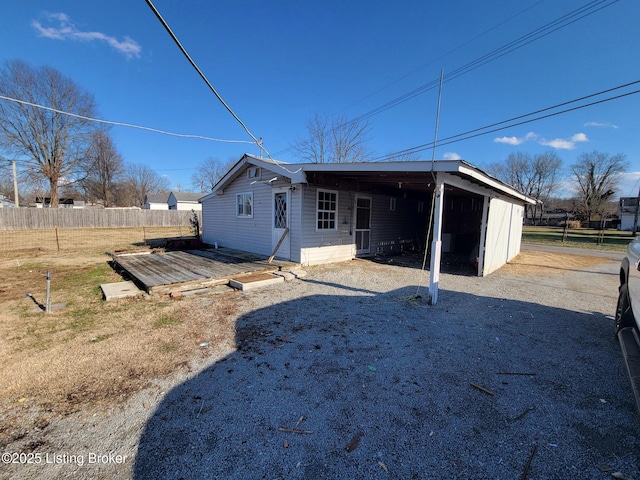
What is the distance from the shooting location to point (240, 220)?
11.1m

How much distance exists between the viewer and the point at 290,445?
2012 millimetres

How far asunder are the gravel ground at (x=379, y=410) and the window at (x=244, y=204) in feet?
21.8

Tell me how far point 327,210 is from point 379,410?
7110 millimetres

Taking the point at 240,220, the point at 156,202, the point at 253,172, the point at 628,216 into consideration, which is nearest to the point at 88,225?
the point at 240,220

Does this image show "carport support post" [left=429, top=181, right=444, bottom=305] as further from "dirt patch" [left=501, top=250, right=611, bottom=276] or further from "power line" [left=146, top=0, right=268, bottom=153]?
"dirt patch" [left=501, top=250, right=611, bottom=276]

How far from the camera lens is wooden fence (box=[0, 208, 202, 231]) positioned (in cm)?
2102

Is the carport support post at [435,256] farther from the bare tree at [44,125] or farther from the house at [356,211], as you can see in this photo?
the bare tree at [44,125]

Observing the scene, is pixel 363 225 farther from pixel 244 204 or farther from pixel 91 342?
pixel 91 342

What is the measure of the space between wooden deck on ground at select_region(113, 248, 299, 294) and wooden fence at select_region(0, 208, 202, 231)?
640 inches

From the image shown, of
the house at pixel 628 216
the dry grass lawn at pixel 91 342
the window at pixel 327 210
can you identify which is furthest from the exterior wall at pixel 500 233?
the house at pixel 628 216

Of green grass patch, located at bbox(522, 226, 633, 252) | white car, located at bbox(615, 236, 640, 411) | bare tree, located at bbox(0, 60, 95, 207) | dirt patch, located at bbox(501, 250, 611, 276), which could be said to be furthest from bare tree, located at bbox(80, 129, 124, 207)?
green grass patch, located at bbox(522, 226, 633, 252)

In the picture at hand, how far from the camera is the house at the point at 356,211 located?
7383 millimetres

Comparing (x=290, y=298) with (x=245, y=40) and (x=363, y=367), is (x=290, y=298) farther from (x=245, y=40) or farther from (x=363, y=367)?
(x=245, y=40)

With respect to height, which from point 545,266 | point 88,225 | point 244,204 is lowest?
point 545,266
